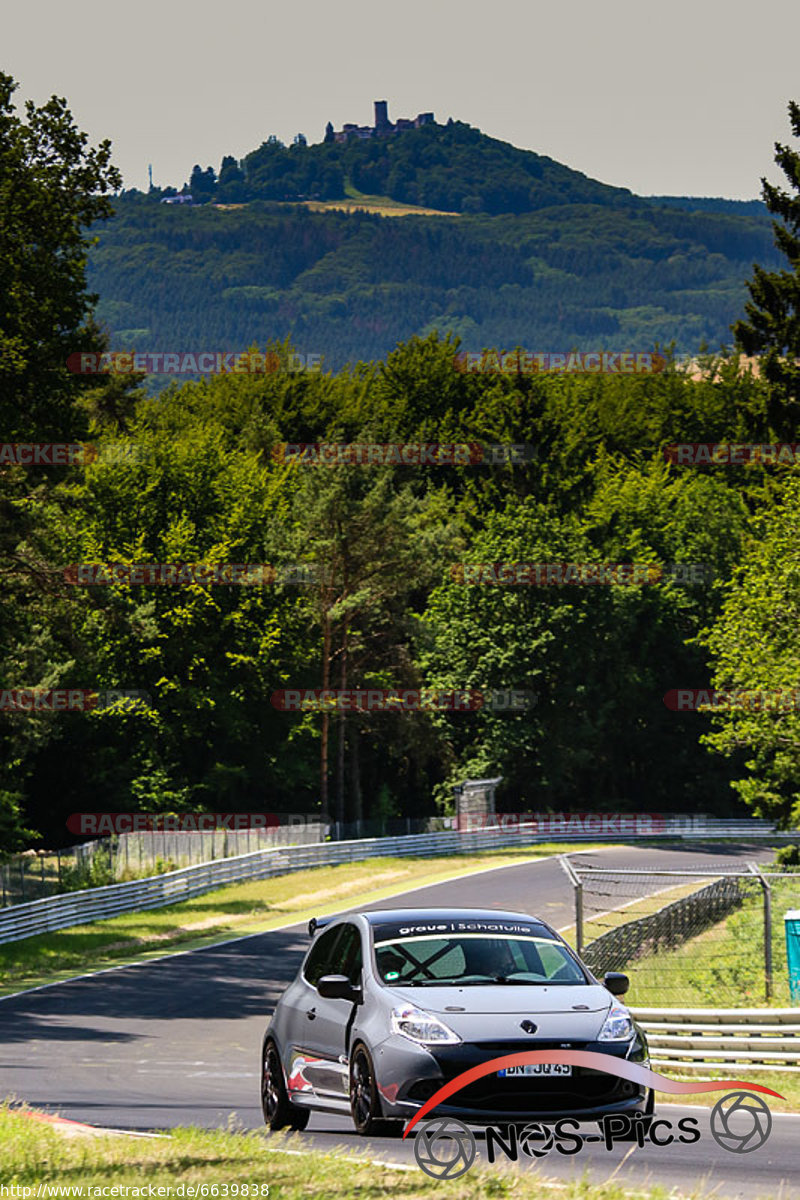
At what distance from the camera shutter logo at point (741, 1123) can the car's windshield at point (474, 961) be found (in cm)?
179

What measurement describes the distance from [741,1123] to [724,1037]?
387 centimetres

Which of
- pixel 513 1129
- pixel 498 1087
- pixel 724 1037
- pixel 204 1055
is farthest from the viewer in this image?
pixel 204 1055

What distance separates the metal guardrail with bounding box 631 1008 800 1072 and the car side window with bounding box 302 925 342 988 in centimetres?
594

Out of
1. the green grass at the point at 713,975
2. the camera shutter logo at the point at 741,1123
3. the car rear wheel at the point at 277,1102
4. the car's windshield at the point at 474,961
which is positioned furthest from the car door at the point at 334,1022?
the green grass at the point at 713,975

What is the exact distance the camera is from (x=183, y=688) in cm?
7256

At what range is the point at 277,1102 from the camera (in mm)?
13398

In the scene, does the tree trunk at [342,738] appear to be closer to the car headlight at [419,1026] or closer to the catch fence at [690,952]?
the catch fence at [690,952]

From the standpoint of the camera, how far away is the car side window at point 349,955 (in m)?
Result: 12.4

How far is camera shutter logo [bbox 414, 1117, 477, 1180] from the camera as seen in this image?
10758 mm

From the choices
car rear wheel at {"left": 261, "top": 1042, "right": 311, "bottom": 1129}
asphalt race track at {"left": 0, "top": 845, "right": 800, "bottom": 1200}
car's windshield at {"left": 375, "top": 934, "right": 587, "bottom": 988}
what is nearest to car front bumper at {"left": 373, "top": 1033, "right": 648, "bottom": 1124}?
asphalt race track at {"left": 0, "top": 845, "right": 800, "bottom": 1200}

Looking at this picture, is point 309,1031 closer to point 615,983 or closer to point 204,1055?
point 615,983

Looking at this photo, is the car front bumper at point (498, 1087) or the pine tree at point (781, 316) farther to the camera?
the pine tree at point (781, 316)

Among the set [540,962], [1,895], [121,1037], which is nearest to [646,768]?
[1,895]

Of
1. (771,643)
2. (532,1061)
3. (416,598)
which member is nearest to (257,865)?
(771,643)
